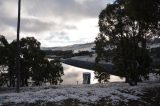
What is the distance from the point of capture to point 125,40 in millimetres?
41375

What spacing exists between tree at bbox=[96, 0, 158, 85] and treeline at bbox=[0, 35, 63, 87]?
66.9 ft

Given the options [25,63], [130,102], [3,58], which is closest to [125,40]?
[130,102]

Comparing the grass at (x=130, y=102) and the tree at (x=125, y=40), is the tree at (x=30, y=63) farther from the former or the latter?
the grass at (x=130, y=102)

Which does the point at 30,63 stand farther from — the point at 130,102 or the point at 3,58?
the point at 130,102

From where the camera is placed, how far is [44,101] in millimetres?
20062

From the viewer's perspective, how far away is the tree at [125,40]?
3891cm

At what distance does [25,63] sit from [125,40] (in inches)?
1118

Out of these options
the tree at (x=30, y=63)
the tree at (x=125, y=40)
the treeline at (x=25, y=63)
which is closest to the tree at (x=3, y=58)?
the treeline at (x=25, y=63)

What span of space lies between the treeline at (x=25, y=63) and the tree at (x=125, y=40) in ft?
66.9

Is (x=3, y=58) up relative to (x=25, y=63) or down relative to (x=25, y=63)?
up

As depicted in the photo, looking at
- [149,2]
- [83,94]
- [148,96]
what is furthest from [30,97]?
[149,2]

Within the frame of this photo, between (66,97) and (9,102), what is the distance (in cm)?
312

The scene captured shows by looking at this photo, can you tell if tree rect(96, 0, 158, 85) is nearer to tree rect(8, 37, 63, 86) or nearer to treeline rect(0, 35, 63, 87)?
treeline rect(0, 35, 63, 87)

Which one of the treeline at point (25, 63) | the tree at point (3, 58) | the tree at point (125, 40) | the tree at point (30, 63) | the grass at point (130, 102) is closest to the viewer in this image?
the grass at point (130, 102)
